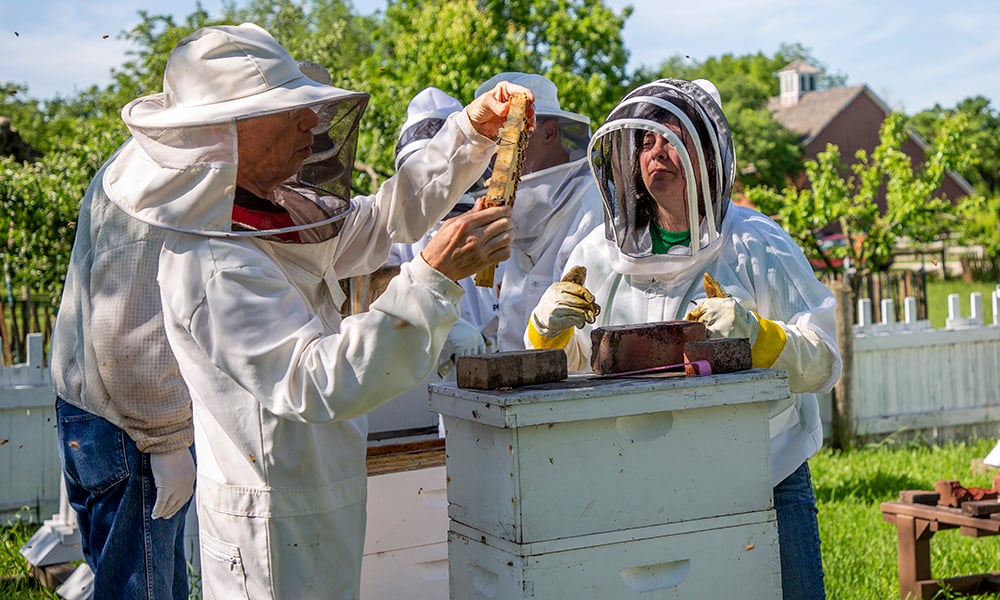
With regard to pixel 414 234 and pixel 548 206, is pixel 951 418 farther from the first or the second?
pixel 414 234

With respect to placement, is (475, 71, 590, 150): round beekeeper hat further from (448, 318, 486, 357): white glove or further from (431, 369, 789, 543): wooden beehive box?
(431, 369, 789, 543): wooden beehive box

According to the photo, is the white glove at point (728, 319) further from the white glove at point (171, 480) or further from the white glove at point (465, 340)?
the white glove at point (465, 340)

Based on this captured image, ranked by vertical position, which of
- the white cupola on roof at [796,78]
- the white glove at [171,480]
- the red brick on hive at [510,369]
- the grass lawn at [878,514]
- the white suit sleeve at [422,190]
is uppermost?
the white cupola on roof at [796,78]

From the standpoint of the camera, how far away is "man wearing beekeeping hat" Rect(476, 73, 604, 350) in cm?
408

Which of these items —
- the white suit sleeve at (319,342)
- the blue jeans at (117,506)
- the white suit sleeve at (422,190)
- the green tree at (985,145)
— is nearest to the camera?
the white suit sleeve at (319,342)

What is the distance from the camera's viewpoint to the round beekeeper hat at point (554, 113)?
169 inches

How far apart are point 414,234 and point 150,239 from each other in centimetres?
79

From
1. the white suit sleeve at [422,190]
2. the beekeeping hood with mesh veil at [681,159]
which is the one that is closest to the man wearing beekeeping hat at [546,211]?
the beekeeping hood with mesh veil at [681,159]

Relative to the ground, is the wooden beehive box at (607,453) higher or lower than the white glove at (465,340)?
lower

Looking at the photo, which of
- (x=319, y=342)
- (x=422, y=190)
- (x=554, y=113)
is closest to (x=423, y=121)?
(x=554, y=113)

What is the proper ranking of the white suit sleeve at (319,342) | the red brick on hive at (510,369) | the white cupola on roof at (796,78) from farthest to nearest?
the white cupola on roof at (796,78)
the red brick on hive at (510,369)
the white suit sleeve at (319,342)

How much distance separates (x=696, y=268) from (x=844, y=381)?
5434mm

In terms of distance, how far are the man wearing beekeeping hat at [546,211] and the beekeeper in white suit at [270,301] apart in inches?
65.3

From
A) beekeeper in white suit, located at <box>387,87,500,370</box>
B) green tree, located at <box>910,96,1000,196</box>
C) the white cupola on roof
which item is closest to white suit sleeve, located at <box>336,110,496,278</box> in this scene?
beekeeper in white suit, located at <box>387,87,500,370</box>
